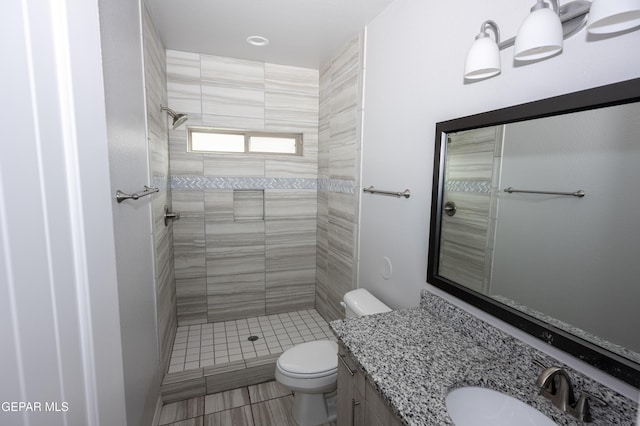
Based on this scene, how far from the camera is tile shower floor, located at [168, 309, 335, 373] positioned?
2.30 m

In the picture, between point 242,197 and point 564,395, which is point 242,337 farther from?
point 564,395

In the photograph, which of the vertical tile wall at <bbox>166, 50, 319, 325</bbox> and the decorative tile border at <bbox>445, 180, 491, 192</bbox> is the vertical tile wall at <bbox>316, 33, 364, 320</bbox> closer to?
the vertical tile wall at <bbox>166, 50, 319, 325</bbox>

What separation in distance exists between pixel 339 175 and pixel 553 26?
1.77 metres

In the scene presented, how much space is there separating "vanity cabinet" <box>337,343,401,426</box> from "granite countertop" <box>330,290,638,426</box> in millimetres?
86

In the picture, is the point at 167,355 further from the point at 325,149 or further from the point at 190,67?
the point at 190,67

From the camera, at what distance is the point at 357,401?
3.78ft

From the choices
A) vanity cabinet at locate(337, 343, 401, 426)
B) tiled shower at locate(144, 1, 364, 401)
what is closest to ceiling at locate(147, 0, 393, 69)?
tiled shower at locate(144, 1, 364, 401)

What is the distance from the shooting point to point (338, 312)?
2.57m

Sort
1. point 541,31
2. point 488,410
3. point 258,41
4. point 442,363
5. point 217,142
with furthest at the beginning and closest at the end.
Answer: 1. point 217,142
2. point 258,41
3. point 442,363
4. point 488,410
5. point 541,31

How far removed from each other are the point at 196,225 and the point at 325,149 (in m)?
1.40

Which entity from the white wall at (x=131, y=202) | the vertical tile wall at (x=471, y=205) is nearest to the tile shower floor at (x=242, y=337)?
the white wall at (x=131, y=202)

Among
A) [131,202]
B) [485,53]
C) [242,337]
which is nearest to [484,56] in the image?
[485,53]

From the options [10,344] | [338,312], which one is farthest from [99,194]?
[338,312]

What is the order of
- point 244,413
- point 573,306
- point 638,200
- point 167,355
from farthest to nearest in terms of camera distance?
point 167,355
point 244,413
point 573,306
point 638,200
